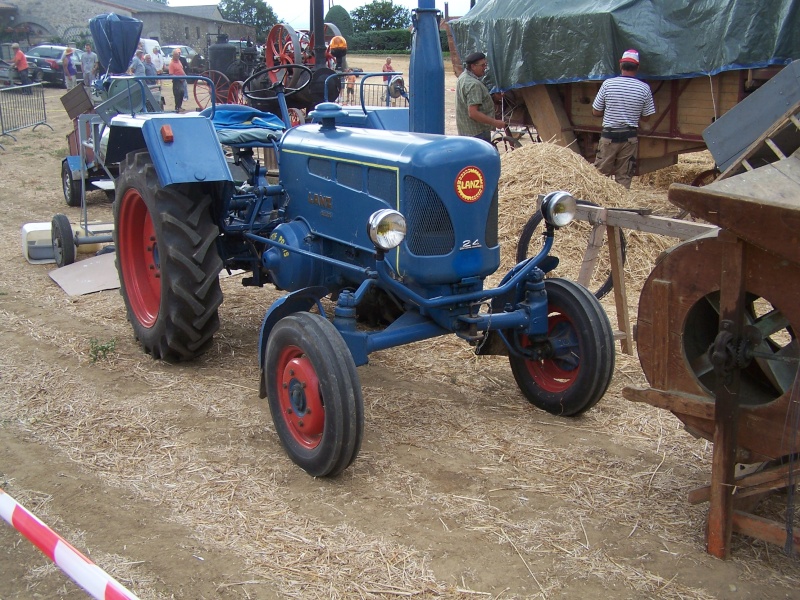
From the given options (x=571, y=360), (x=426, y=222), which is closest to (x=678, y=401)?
(x=571, y=360)

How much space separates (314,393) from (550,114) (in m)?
7.82

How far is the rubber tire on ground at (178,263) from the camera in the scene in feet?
14.8

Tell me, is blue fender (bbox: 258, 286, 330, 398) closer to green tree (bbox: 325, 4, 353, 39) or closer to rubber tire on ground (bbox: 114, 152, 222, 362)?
rubber tire on ground (bbox: 114, 152, 222, 362)

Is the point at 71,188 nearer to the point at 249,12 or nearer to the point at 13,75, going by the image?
the point at 13,75

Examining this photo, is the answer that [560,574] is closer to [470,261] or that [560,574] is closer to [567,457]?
[567,457]

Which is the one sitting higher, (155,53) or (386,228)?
(155,53)

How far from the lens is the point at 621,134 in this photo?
27.3 feet

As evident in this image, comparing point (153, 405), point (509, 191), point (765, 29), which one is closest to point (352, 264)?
point (153, 405)

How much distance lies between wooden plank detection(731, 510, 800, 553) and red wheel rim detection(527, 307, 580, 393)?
1.26 metres

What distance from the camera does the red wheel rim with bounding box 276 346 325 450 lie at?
3502 mm

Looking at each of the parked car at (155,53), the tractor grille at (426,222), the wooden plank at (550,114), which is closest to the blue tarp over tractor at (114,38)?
the wooden plank at (550,114)

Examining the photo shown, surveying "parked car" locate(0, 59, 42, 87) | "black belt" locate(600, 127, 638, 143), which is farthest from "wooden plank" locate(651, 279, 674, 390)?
"parked car" locate(0, 59, 42, 87)

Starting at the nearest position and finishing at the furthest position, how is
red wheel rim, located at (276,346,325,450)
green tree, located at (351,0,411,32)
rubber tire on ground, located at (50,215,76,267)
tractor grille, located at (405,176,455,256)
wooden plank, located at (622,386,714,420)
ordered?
wooden plank, located at (622,386,714,420) < red wheel rim, located at (276,346,325,450) < tractor grille, located at (405,176,455,256) < rubber tire on ground, located at (50,215,76,267) < green tree, located at (351,0,411,32)

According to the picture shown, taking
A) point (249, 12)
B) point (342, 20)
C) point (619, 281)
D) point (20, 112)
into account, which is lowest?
point (619, 281)
